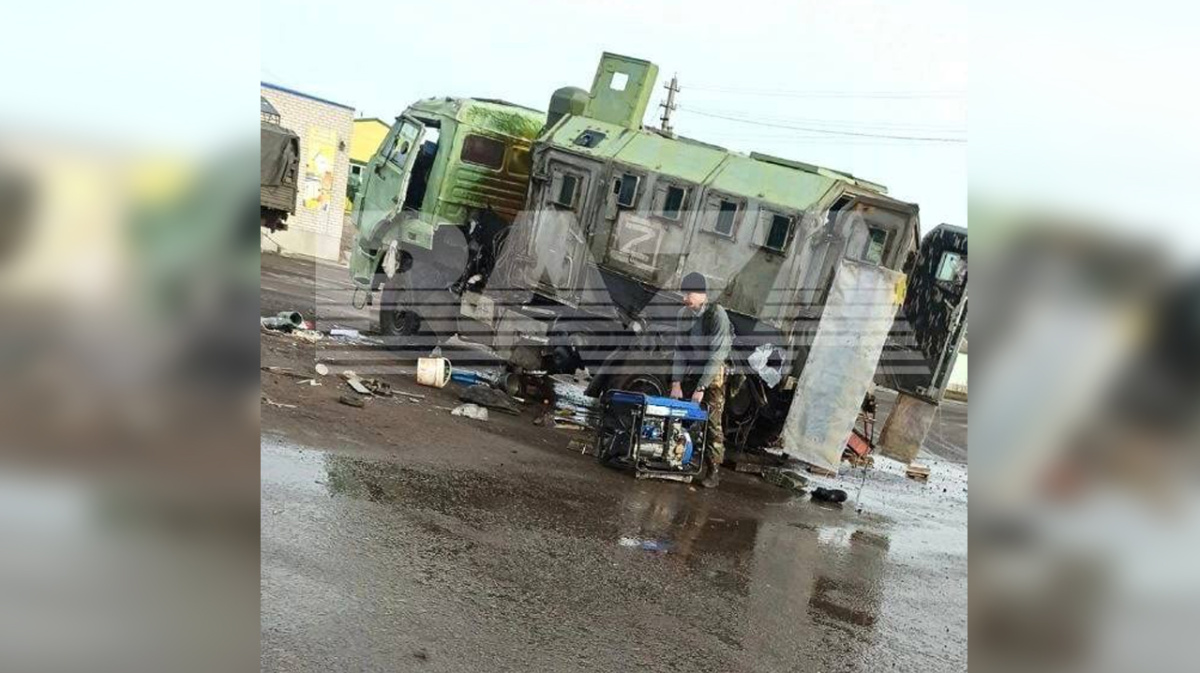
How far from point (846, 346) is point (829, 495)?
139cm

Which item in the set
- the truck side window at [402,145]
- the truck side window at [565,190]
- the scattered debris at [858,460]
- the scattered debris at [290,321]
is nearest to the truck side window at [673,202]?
the truck side window at [565,190]

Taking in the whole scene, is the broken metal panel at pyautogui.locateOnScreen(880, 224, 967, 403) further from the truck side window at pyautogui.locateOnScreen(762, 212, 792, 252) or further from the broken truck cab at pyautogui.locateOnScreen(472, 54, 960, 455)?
the truck side window at pyautogui.locateOnScreen(762, 212, 792, 252)

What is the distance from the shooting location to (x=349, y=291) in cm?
1024

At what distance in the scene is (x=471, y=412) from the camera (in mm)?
8094

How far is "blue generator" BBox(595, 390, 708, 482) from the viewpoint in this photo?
23.3ft

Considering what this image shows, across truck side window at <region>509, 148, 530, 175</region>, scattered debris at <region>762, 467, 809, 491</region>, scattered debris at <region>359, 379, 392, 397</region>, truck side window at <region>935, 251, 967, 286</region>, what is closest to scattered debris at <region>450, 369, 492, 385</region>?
scattered debris at <region>359, 379, 392, 397</region>

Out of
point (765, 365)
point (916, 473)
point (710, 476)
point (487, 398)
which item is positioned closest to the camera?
point (710, 476)

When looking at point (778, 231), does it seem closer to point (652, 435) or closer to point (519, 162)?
point (652, 435)

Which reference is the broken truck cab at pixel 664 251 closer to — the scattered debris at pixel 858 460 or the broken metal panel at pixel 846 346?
the broken metal panel at pixel 846 346

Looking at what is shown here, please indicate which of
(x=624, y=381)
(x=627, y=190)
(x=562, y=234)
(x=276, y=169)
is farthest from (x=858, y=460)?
(x=276, y=169)

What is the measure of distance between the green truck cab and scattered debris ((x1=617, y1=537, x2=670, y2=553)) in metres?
5.00
